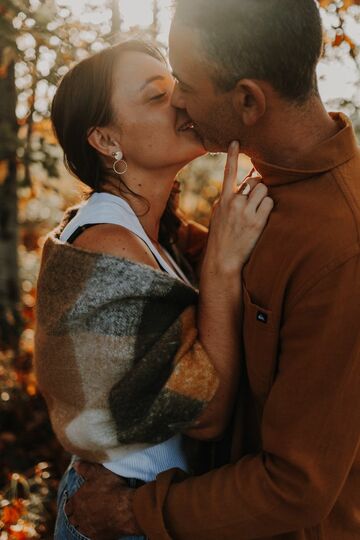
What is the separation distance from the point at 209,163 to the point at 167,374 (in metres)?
3.90

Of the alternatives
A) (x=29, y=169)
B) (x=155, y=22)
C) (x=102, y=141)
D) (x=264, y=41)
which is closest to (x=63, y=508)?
(x=102, y=141)

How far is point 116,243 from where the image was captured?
183 cm

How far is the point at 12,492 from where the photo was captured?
10.0 ft

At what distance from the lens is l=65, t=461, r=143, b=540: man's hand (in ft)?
5.80

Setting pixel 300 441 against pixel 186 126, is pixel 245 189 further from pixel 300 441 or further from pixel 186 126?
pixel 300 441

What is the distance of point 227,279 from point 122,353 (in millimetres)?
370

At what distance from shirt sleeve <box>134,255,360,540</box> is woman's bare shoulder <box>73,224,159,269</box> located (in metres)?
0.56

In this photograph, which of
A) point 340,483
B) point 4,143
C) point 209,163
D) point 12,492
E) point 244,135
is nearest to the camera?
point 340,483

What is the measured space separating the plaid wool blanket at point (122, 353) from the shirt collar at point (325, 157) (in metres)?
0.47

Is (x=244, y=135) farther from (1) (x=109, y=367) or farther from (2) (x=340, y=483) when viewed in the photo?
(2) (x=340, y=483)

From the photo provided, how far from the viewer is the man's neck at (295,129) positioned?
5.13 feet

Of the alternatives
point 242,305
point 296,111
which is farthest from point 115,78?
point 242,305

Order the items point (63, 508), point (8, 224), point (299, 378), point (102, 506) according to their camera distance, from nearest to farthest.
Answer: point (299, 378)
point (102, 506)
point (63, 508)
point (8, 224)

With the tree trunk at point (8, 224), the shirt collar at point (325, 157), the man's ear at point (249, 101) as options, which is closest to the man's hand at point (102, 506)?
the shirt collar at point (325, 157)
